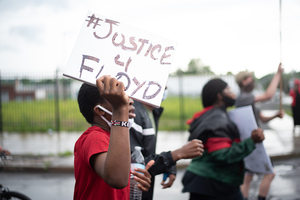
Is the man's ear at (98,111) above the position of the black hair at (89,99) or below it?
below

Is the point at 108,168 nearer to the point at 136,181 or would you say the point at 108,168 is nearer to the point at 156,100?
the point at 156,100

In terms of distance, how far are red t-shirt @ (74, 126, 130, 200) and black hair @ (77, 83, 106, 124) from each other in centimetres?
15

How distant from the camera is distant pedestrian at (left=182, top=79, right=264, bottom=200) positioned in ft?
9.27

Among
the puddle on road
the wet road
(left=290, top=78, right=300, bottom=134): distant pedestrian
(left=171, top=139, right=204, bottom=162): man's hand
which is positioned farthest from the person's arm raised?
(left=290, top=78, right=300, bottom=134): distant pedestrian

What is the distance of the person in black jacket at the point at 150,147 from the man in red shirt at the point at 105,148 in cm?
33

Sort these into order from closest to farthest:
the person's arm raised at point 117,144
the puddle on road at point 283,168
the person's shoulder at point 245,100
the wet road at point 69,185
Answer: the person's arm raised at point 117,144, the person's shoulder at point 245,100, the wet road at point 69,185, the puddle on road at point 283,168

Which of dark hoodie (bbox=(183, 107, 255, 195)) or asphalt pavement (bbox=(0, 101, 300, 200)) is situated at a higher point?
dark hoodie (bbox=(183, 107, 255, 195))

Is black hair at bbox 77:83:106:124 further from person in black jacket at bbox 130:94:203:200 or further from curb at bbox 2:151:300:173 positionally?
curb at bbox 2:151:300:173

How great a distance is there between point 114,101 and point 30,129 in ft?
42.7

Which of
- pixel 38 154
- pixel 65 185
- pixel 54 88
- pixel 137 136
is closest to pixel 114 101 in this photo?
pixel 137 136

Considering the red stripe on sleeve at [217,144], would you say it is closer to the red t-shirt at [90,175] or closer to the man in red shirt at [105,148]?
the man in red shirt at [105,148]

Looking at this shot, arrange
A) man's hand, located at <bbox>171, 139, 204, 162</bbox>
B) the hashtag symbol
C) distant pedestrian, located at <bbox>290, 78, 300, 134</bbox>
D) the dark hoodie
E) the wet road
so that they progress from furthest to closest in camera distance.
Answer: distant pedestrian, located at <bbox>290, 78, 300, 134</bbox> → the wet road → the dark hoodie → man's hand, located at <bbox>171, 139, 204, 162</bbox> → the hashtag symbol

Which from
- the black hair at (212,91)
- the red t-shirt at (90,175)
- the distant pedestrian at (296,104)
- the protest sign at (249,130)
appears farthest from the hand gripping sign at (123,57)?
the distant pedestrian at (296,104)

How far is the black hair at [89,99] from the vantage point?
1812 millimetres
